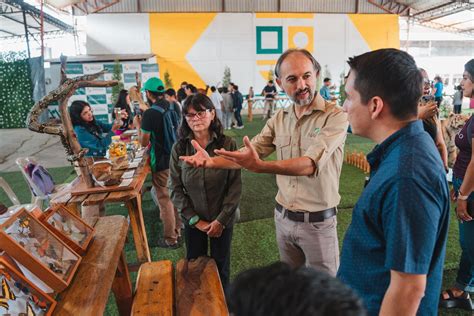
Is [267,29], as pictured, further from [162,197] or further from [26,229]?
[26,229]

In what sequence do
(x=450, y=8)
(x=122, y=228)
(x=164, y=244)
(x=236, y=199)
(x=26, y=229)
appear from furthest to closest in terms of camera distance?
(x=450, y=8) < (x=164, y=244) < (x=236, y=199) < (x=122, y=228) < (x=26, y=229)

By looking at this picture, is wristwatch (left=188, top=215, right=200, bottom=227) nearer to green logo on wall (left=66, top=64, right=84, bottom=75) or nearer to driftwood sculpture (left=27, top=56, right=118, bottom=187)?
driftwood sculpture (left=27, top=56, right=118, bottom=187)

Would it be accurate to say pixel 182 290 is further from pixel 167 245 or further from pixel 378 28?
pixel 378 28

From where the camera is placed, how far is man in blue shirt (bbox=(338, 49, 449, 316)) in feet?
2.72

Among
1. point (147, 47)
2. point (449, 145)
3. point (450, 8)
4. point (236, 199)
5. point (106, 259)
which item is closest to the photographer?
point (106, 259)

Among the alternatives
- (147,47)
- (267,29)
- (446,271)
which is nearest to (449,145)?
(446,271)

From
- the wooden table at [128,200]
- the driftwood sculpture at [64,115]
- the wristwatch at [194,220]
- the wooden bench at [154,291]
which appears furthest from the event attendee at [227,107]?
the wooden bench at [154,291]

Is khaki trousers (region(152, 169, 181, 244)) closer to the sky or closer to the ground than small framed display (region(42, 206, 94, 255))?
closer to the ground

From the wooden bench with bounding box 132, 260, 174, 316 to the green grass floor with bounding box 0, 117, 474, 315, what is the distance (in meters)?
0.76

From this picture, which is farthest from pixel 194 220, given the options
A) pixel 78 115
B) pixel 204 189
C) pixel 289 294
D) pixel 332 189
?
pixel 78 115

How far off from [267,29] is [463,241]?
1417 cm

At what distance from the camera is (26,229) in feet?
3.96

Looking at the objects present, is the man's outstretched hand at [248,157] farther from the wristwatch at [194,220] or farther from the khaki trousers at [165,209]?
the khaki trousers at [165,209]

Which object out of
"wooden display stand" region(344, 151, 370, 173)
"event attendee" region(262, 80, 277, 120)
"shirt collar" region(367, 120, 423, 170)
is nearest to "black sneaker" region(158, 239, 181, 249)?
"shirt collar" region(367, 120, 423, 170)
